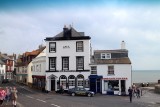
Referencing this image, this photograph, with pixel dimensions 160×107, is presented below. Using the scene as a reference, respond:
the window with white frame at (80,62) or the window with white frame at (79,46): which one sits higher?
the window with white frame at (79,46)

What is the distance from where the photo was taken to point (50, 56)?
50.4 m

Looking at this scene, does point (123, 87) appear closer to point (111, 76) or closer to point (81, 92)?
point (111, 76)

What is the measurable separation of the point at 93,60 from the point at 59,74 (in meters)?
6.54

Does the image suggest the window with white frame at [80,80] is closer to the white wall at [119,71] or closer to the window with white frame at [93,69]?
the window with white frame at [93,69]

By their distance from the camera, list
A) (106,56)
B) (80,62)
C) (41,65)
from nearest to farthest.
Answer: (80,62) → (106,56) → (41,65)

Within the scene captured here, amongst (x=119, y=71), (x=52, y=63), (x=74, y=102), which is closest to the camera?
(x=74, y=102)

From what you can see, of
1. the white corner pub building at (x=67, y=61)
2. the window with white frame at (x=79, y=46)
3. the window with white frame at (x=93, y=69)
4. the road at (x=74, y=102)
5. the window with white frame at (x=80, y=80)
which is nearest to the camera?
the road at (x=74, y=102)

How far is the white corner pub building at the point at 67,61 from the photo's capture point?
49500 mm

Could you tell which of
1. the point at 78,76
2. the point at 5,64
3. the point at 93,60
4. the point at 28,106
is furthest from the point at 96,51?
the point at 5,64

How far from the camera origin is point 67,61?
50188 mm

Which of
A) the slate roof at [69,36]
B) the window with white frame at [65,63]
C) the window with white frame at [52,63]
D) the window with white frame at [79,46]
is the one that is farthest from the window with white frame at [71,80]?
the slate roof at [69,36]

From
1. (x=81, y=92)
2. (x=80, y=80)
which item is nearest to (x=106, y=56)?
(x=80, y=80)

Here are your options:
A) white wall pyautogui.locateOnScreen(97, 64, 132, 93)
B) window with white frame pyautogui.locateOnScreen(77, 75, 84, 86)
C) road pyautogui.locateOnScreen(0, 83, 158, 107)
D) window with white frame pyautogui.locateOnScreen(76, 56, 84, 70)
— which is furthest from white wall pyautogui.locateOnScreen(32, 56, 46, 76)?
road pyautogui.locateOnScreen(0, 83, 158, 107)

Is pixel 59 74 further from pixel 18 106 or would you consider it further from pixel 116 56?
pixel 18 106
